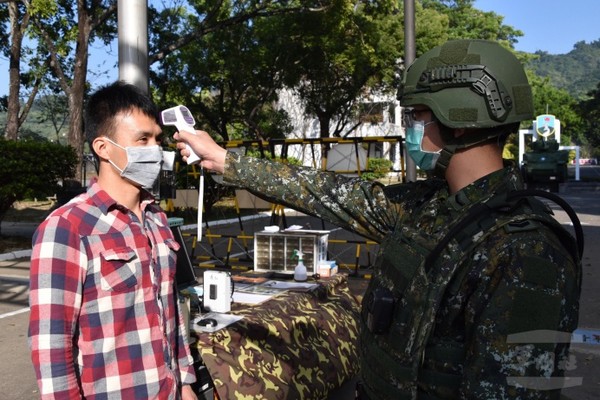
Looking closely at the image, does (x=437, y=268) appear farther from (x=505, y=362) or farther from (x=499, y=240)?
(x=505, y=362)

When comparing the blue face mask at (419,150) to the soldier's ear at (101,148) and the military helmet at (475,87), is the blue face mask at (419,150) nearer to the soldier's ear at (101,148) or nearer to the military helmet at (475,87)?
the military helmet at (475,87)

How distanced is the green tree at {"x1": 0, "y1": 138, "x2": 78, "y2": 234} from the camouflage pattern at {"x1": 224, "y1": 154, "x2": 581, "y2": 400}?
11210 millimetres

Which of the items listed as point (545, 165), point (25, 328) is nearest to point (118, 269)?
point (25, 328)

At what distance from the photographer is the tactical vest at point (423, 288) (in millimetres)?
1471

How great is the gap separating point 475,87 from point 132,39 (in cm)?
258

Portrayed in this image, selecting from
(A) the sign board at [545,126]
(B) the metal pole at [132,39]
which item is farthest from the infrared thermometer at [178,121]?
(A) the sign board at [545,126]

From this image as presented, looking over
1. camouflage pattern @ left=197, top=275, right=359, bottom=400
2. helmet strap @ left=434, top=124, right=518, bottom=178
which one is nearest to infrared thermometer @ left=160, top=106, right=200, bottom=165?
helmet strap @ left=434, top=124, right=518, bottom=178

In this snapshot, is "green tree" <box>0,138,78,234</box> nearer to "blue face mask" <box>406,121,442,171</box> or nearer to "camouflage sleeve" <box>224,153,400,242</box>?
"camouflage sleeve" <box>224,153,400,242</box>

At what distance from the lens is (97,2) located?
547 inches

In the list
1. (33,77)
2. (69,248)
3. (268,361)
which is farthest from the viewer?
(33,77)

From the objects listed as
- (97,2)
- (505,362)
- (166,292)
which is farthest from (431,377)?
(97,2)

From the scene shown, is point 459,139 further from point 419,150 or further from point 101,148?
point 101,148

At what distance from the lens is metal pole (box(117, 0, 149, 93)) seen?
11.7 ft

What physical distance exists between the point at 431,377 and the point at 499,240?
406 millimetres
